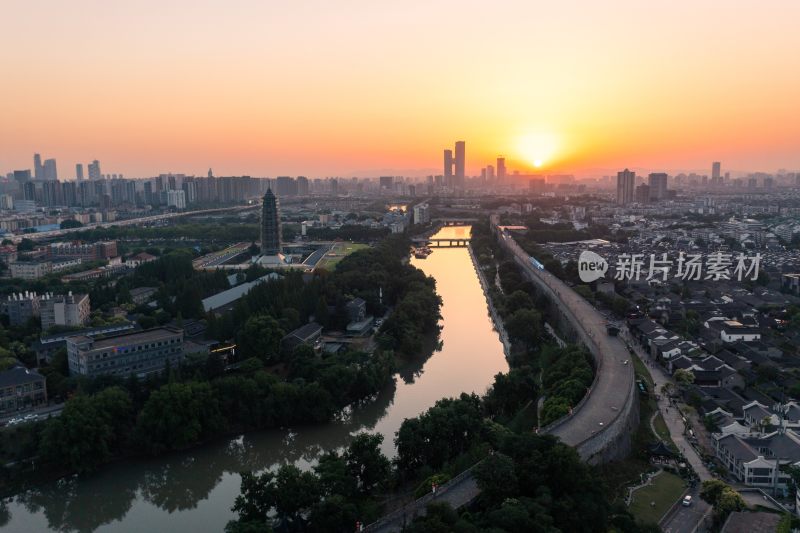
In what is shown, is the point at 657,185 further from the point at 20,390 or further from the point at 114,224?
the point at 20,390

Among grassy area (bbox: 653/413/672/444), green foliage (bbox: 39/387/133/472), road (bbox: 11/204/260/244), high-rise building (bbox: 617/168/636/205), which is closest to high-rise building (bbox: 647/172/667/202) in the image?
high-rise building (bbox: 617/168/636/205)

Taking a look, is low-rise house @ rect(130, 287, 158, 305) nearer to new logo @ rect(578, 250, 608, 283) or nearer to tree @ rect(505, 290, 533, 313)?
tree @ rect(505, 290, 533, 313)

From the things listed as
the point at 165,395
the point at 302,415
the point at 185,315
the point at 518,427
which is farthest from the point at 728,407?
the point at 185,315

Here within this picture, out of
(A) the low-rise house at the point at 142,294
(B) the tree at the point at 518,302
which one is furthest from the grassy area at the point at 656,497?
(A) the low-rise house at the point at 142,294

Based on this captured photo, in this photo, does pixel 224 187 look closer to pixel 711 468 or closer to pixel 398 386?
pixel 398 386

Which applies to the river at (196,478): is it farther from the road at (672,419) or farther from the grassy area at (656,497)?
the grassy area at (656,497)

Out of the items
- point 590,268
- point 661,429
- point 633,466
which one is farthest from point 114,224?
point 633,466
